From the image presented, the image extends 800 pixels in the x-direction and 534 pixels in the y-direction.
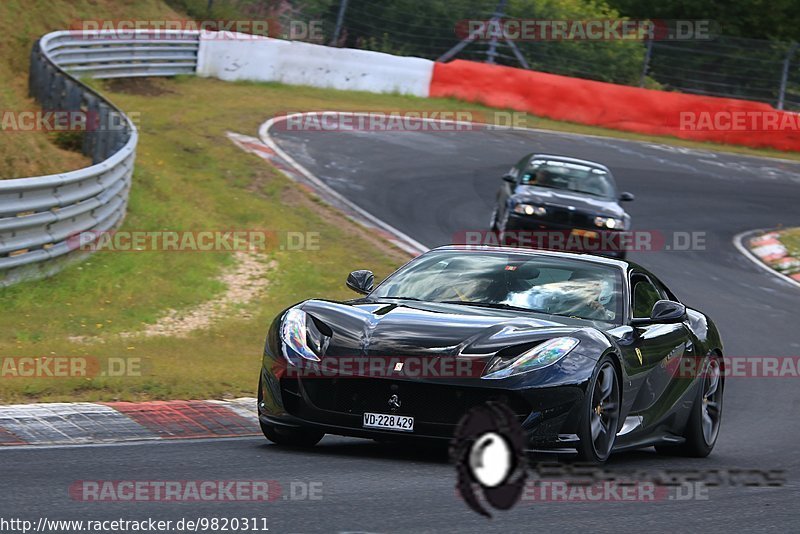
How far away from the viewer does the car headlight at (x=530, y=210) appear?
18188mm

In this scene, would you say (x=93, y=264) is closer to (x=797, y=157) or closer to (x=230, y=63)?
(x=230, y=63)

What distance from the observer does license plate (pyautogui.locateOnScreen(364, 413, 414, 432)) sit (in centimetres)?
670

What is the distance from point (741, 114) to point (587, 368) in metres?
26.7

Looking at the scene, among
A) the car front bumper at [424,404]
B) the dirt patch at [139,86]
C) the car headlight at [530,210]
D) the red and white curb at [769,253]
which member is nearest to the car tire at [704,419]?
the car front bumper at [424,404]

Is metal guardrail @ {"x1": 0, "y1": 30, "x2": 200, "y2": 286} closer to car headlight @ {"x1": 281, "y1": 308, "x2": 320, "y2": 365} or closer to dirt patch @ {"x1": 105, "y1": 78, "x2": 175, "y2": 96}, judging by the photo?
dirt patch @ {"x1": 105, "y1": 78, "x2": 175, "y2": 96}

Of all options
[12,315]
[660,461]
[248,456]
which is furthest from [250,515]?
[12,315]

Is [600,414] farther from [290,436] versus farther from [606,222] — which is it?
[606,222]

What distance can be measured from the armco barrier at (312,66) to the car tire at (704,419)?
22.4m

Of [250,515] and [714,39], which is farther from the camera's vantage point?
[714,39]

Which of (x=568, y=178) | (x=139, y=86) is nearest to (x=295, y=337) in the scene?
(x=568, y=178)

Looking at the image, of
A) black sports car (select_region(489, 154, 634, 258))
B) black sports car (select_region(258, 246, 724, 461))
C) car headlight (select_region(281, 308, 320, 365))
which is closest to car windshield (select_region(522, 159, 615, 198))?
black sports car (select_region(489, 154, 634, 258))

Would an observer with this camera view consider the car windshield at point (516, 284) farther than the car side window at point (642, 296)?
No

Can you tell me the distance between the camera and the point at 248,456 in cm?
696

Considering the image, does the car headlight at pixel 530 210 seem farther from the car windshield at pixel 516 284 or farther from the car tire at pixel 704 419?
the car windshield at pixel 516 284
